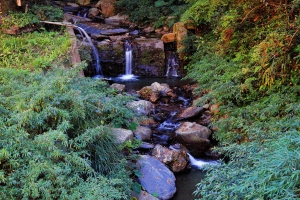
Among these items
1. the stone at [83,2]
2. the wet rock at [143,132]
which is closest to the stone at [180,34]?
the wet rock at [143,132]

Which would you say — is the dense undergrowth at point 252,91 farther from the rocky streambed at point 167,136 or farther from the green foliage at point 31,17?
the green foliage at point 31,17

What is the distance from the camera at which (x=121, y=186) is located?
3229 millimetres

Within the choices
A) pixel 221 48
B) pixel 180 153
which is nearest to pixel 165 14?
pixel 221 48

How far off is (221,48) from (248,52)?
0.95 m

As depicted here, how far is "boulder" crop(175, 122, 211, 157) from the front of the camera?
5.17 m

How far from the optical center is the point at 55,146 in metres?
2.74

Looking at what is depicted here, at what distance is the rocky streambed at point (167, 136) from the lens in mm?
4051

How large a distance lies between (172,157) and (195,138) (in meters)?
0.75

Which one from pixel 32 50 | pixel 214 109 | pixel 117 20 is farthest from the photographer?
pixel 117 20

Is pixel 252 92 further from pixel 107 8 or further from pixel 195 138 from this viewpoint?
pixel 107 8

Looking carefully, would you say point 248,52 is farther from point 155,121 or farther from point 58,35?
point 58,35

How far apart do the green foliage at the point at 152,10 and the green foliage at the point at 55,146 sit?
7.65 meters

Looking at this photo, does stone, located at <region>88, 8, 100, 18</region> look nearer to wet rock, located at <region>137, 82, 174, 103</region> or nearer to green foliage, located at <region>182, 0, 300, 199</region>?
green foliage, located at <region>182, 0, 300, 199</region>

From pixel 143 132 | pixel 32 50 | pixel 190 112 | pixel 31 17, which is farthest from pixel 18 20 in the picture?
pixel 190 112
